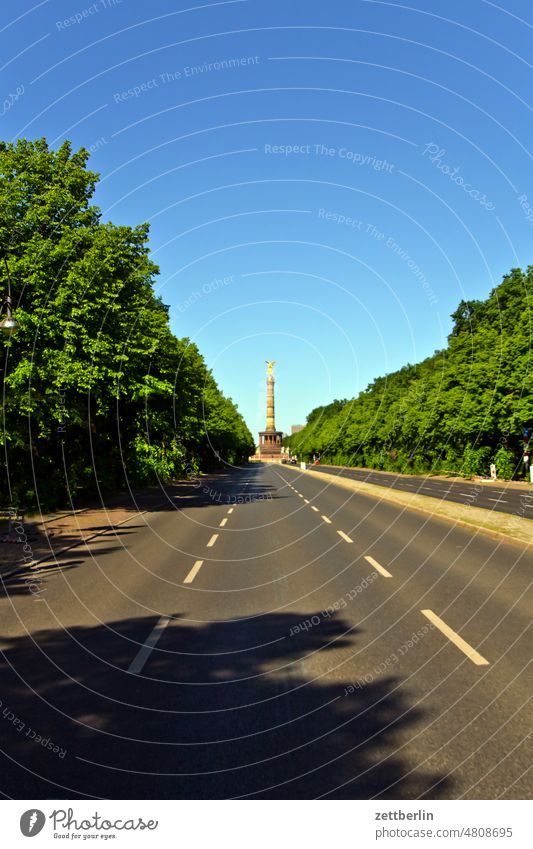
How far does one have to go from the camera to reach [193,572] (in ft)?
36.8

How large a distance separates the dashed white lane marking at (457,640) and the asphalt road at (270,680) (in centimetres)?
3

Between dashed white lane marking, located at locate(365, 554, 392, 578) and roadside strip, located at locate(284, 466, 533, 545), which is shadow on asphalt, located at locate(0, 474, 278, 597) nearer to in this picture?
dashed white lane marking, located at locate(365, 554, 392, 578)

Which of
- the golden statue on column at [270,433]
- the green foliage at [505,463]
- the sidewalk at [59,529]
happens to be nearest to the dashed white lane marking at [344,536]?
the sidewalk at [59,529]

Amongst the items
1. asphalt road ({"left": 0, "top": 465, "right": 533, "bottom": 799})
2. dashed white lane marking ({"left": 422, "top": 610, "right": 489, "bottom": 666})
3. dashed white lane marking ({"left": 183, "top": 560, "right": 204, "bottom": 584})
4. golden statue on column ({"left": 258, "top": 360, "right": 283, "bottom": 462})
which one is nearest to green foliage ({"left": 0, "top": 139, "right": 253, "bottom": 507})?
dashed white lane marking ({"left": 183, "top": 560, "right": 204, "bottom": 584})

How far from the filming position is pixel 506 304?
61.4 meters

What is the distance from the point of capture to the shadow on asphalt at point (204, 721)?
12.3 feet

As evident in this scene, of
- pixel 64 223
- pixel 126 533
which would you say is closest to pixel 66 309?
pixel 64 223

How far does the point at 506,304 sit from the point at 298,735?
64.5 metres

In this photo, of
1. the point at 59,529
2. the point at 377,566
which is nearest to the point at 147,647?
the point at 377,566

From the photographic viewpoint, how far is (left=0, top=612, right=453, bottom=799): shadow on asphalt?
3750 mm

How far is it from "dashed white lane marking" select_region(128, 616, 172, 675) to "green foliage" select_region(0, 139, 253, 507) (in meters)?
11.9

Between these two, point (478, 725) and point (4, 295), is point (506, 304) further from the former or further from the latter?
point (478, 725)

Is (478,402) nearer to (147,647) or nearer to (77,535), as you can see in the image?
(77,535)

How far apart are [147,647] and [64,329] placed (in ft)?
55.4
